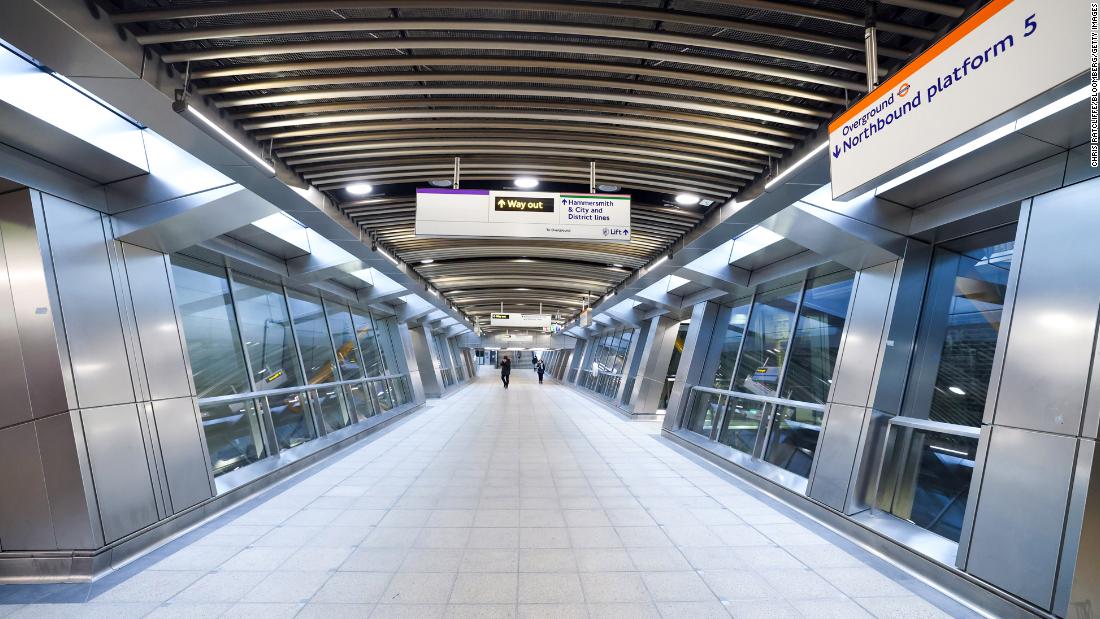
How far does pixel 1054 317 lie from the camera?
3199 mm

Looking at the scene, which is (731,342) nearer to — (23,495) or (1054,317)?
(1054,317)

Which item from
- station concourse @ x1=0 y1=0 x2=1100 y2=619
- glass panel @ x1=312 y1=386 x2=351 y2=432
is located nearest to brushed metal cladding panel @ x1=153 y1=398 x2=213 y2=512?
station concourse @ x1=0 y1=0 x2=1100 y2=619

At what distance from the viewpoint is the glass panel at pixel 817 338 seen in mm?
6332

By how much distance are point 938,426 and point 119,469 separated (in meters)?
7.62

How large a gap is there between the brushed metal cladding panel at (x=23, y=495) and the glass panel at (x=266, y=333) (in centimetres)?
Answer: 345

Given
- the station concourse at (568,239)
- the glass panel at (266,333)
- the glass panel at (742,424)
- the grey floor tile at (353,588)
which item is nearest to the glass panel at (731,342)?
the glass panel at (742,424)

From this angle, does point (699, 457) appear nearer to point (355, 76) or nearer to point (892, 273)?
point (892, 273)

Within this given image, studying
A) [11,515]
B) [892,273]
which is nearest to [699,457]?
[892,273]

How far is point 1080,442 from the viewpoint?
2861 mm

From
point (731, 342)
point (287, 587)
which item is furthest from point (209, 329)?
point (731, 342)

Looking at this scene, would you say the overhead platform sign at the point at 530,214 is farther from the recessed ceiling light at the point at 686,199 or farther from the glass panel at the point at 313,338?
the glass panel at the point at 313,338

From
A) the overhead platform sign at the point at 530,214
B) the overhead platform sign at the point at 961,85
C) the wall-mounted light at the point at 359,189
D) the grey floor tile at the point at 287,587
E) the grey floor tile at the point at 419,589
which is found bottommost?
→ the grey floor tile at the point at 287,587

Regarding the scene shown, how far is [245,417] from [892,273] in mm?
8877

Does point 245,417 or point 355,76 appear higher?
point 355,76
